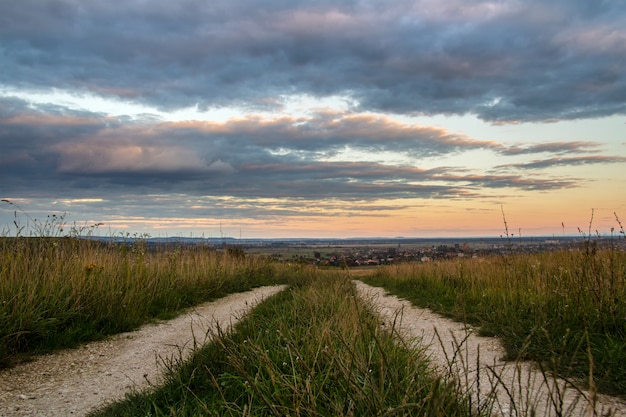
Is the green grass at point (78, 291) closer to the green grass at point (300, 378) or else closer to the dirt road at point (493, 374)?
the green grass at point (300, 378)

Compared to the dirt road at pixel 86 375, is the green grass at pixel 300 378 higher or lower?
higher

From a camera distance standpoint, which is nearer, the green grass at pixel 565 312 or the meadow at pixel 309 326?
the meadow at pixel 309 326

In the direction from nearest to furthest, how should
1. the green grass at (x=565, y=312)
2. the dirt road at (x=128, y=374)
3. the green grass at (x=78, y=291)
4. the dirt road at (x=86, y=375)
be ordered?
the dirt road at (x=128, y=374) → the dirt road at (x=86, y=375) → the green grass at (x=565, y=312) → the green grass at (x=78, y=291)

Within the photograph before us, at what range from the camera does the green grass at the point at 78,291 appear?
720 cm

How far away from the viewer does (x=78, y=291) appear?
8.49m

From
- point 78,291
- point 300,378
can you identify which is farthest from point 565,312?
point 78,291

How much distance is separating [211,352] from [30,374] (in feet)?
9.44

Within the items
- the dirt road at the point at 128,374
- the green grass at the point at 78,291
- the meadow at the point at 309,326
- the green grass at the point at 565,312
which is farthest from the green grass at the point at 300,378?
the green grass at the point at 78,291

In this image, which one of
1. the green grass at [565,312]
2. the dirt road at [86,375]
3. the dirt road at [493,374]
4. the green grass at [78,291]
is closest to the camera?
the dirt road at [493,374]

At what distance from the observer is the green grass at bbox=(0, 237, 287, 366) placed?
23.6 feet

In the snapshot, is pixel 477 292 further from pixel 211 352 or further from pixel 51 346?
pixel 51 346

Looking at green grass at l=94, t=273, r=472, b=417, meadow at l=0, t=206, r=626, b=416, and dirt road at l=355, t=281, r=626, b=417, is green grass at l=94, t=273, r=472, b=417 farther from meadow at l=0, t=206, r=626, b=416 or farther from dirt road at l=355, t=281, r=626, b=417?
dirt road at l=355, t=281, r=626, b=417

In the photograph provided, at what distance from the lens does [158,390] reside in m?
4.68

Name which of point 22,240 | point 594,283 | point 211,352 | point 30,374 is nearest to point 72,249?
point 22,240
